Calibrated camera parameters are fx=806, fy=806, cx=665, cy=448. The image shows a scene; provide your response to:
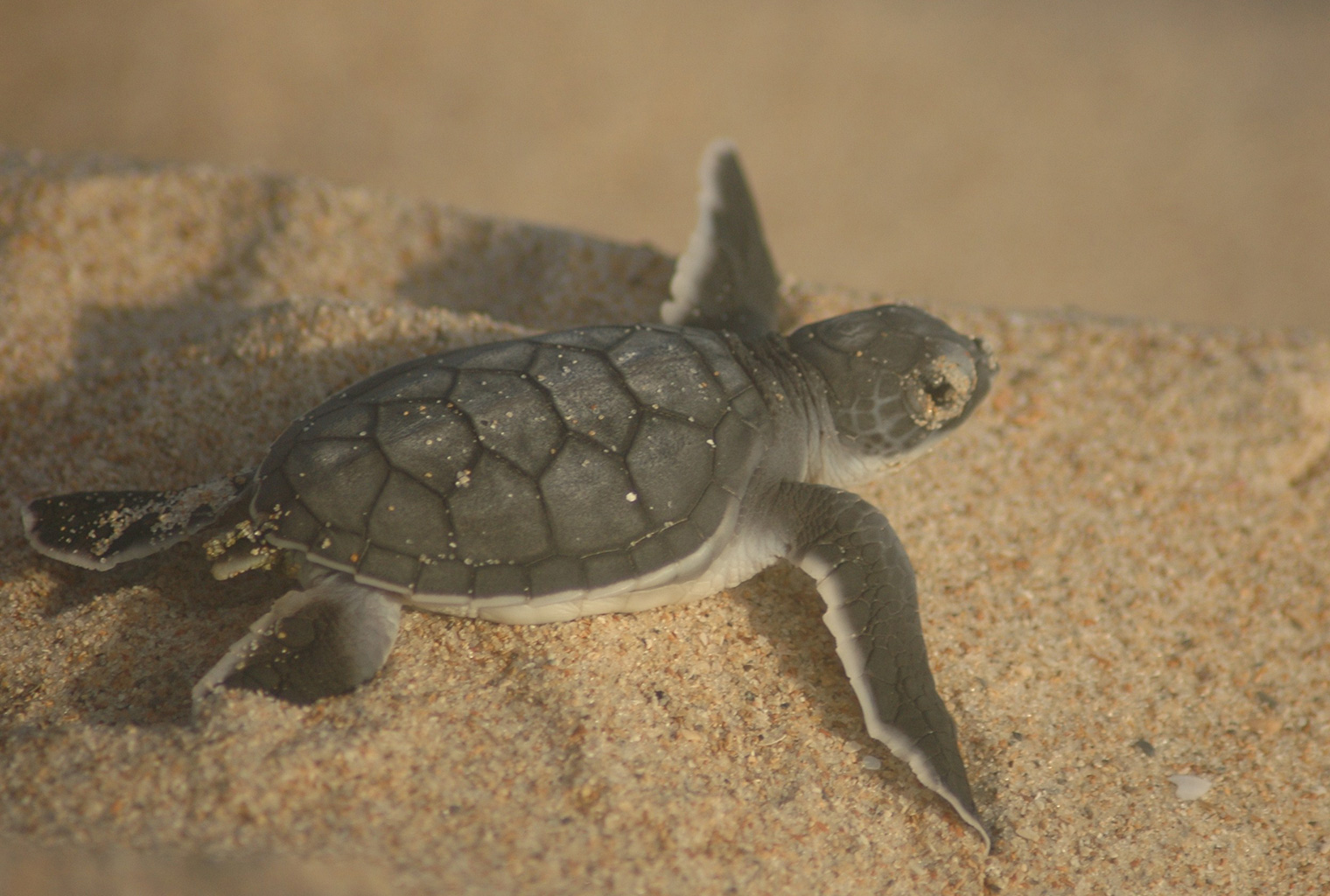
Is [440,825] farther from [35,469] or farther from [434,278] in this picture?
[434,278]

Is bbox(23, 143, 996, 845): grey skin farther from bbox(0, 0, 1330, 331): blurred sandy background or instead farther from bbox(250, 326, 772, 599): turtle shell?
bbox(0, 0, 1330, 331): blurred sandy background

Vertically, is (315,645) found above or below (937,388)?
below

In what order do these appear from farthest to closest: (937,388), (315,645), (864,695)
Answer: (937,388), (864,695), (315,645)

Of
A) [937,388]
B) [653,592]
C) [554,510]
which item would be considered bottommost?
[653,592]

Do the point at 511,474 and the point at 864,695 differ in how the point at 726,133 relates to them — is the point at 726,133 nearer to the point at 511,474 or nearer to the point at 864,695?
the point at 511,474

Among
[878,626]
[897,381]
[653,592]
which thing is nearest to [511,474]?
[653,592]

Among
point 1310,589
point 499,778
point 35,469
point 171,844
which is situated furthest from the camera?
point 1310,589

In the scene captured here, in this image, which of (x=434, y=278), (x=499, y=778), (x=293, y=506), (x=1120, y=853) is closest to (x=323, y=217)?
(x=434, y=278)

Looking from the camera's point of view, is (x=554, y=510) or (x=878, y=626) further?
(x=878, y=626)
